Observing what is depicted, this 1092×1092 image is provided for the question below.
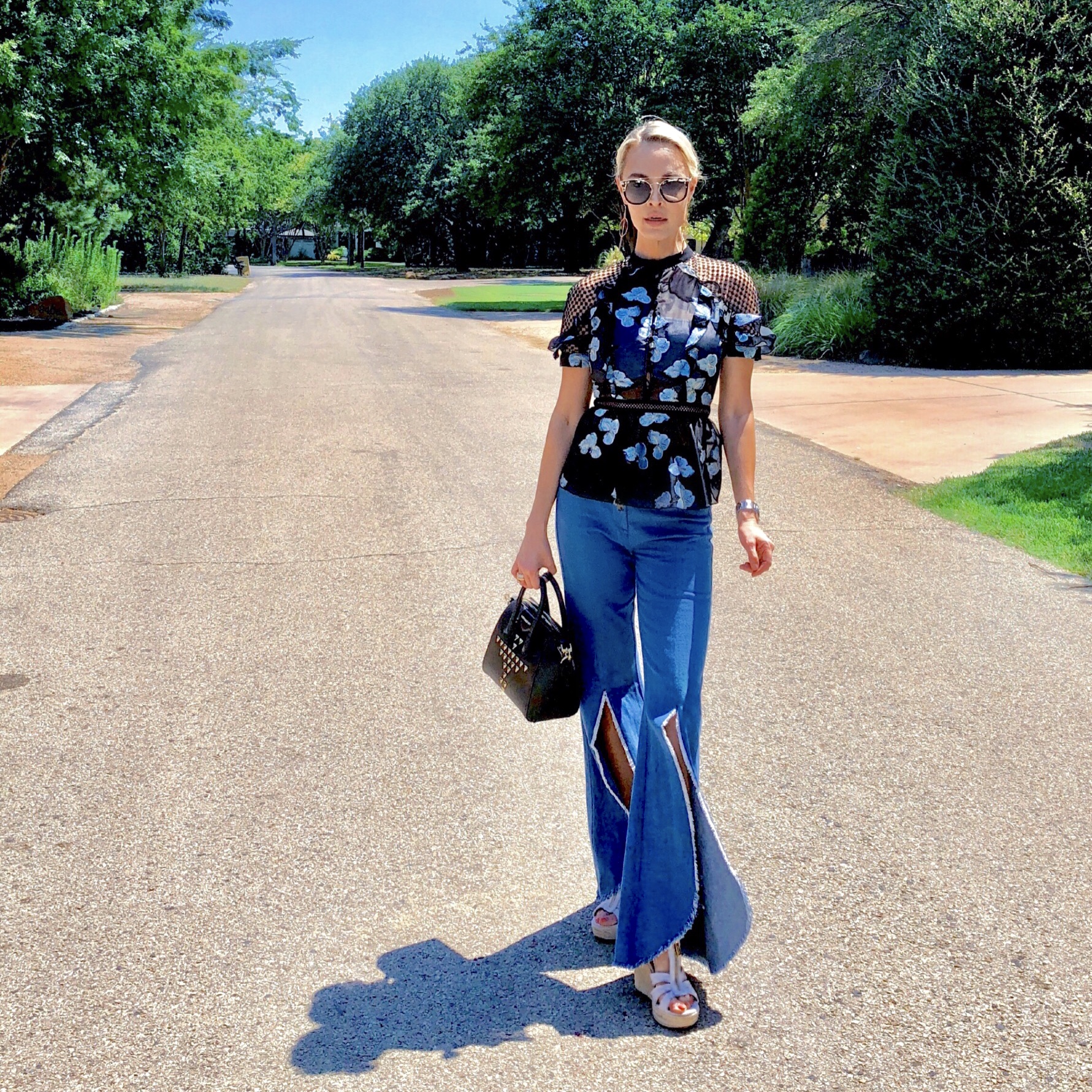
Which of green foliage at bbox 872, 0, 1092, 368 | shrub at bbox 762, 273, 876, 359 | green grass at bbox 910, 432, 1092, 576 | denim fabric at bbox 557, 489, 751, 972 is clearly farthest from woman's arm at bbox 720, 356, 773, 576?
shrub at bbox 762, 273, 876, 359

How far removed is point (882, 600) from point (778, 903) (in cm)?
309

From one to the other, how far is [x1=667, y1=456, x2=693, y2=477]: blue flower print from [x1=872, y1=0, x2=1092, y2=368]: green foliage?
14.0 meters

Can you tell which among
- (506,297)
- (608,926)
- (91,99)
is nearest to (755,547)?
(608,926)

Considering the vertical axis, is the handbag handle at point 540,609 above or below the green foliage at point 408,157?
Result: below

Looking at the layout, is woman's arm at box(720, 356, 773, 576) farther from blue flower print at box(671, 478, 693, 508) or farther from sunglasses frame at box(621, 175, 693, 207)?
sunglasses frame at box(621, 175, 693, 207)

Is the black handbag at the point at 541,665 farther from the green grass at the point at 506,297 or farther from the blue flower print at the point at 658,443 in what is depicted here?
the green grass at the point at 506,297

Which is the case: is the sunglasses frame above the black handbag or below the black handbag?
above

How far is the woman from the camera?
2.80 metres

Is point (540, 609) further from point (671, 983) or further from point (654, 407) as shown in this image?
point (671, 983)

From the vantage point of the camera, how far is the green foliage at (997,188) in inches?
594

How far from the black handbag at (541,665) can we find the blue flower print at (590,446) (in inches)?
12.1

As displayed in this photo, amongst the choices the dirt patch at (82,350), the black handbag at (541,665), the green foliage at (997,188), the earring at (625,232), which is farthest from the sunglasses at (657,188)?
the green foliage at (997,188)

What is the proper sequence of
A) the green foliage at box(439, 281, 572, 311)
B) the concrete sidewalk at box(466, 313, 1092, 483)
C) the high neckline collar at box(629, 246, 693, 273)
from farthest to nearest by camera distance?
the green foliage at box(439, 281, 572, 311)
the concrete sidewalk at box(466, 313, 1092, 483)
the high neckline collar at box(629, 246, 693, 273)

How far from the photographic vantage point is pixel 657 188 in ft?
9.18
